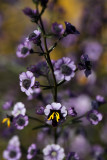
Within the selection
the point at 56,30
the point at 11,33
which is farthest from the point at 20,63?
the point at 56,30

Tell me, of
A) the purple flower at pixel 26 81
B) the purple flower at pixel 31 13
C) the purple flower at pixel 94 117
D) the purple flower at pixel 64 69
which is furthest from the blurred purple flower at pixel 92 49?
the purple flower at pixel 31 13


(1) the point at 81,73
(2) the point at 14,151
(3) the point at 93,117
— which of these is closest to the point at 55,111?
(3) the point at 93,117

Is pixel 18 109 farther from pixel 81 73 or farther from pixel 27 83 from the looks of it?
pixel 81 73

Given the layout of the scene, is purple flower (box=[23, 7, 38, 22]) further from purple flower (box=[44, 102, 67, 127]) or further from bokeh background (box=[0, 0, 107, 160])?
bokeh background (box=[0, 0, 107, 160])

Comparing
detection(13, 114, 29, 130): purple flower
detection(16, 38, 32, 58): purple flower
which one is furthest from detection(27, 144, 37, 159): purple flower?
detection(16, 38, 32, 58): purple flower

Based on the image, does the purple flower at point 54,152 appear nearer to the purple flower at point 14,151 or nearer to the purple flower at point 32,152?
the purple flower at point 32,152

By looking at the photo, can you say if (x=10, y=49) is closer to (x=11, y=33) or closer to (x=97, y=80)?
(x=11, y=33)
